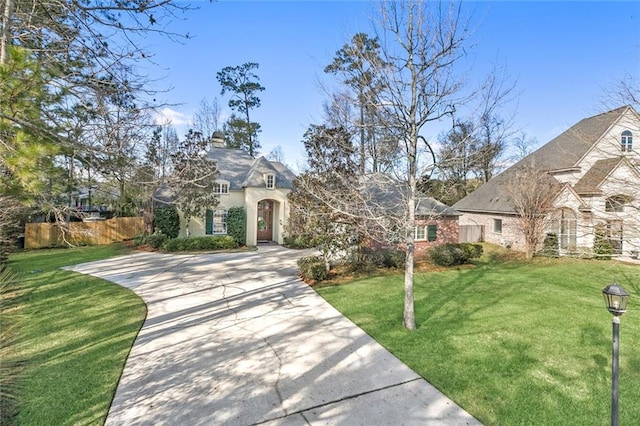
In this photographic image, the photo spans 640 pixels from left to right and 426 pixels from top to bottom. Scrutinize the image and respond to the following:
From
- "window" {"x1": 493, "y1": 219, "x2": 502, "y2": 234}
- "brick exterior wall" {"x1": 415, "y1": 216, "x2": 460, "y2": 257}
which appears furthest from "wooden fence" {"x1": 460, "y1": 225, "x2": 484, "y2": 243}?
"brick exterior wall" {"x1": 415, "y1": 216, "x2": 460, "y2": 257}

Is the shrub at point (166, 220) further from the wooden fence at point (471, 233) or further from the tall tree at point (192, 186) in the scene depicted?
the wooden fence at point (471, 233)

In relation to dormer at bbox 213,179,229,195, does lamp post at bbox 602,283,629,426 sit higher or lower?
lower

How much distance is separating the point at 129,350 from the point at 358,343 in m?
3.99

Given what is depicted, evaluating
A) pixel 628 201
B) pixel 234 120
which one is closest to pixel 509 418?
pixel 628 201

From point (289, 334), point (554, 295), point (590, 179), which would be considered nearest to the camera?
point (289, 334)

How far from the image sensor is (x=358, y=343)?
557 centimetres

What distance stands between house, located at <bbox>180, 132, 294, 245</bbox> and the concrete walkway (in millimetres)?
10047

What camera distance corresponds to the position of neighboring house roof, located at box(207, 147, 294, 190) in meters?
18.6

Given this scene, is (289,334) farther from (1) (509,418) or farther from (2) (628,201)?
(2) (628,201)

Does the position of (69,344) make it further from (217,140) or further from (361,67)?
(217,140)

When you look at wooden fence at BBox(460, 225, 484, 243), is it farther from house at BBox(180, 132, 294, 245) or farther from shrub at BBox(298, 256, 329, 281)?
shrub at BBox(298, 256, 329, 281)

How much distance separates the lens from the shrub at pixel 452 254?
12430mm

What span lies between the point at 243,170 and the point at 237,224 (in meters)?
4.49

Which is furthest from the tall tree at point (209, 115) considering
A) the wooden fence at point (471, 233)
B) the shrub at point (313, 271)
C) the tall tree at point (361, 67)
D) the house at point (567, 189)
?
the tall tree at point (361, 67)
